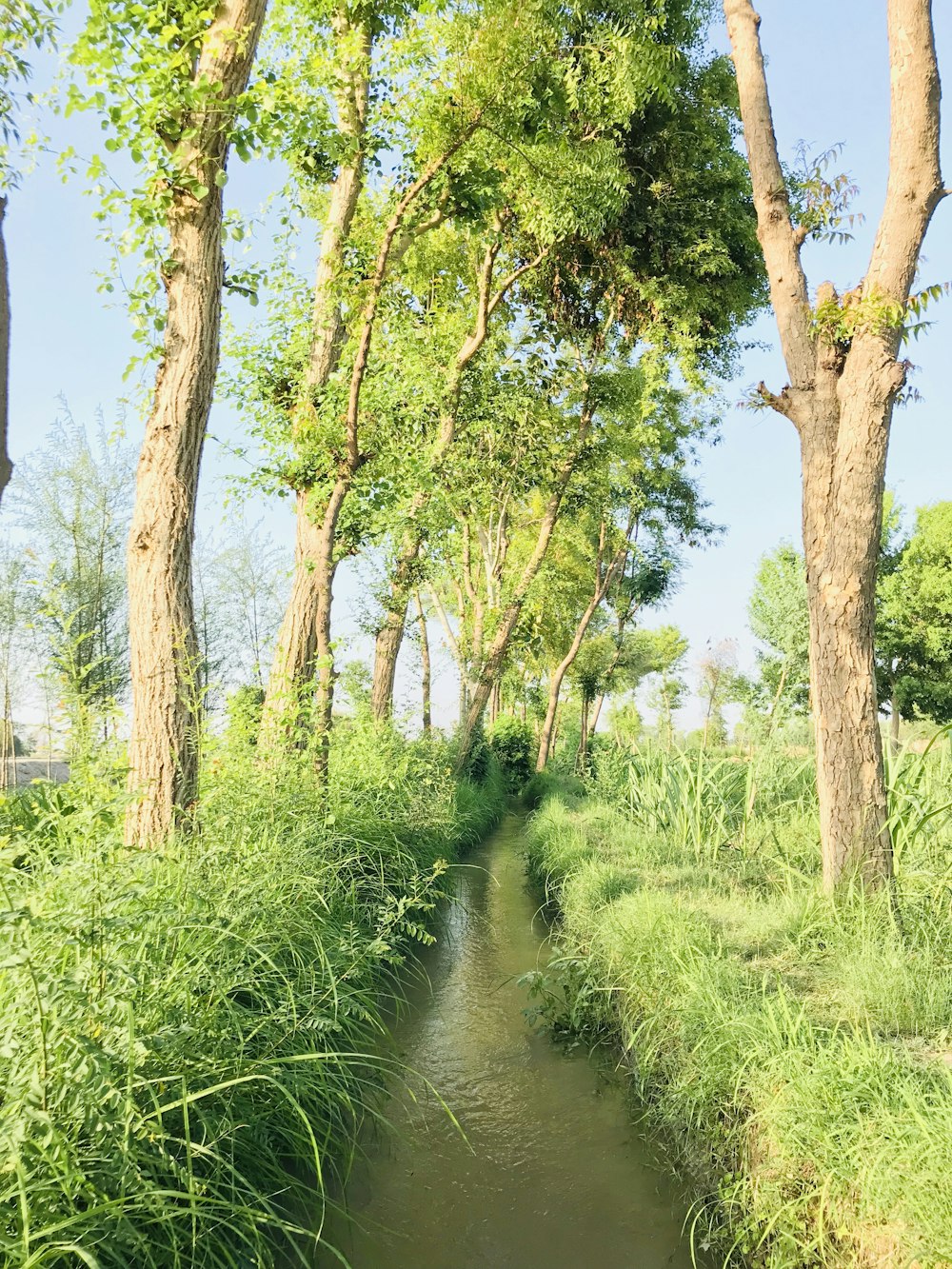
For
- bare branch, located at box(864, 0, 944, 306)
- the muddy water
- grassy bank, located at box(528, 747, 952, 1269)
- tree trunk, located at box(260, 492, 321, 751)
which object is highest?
bare branch, located at box(864, 0, 944, 306)

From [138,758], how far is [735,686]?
24.5m

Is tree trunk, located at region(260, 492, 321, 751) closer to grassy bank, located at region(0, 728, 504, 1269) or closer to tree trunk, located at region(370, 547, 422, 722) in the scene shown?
grassy bank, located at region(0, 728, 504, 1269)

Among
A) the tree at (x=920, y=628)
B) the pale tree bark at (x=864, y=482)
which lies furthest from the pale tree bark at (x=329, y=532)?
the tree at (x=920, y=628)

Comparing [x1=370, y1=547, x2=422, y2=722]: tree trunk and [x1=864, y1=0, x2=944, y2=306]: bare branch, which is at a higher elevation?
[x1=864, y1=0, x2=944, y2=306]: bare branch

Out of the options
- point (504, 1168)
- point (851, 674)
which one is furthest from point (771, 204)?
point (504, 1168)

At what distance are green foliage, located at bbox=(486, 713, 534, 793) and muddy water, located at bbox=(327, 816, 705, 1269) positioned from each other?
51.0 feet

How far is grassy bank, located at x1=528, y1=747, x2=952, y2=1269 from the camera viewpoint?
2793 millimetres

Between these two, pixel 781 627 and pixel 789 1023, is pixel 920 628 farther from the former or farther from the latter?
pixel 789 1023

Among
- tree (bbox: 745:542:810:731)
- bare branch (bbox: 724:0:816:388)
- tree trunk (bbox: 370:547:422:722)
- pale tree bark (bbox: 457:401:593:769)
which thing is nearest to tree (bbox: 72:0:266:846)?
bare branch (bbox: 724:0:816:388)

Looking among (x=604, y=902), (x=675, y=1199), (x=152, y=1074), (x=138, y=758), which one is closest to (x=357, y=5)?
(x=138, y=758)

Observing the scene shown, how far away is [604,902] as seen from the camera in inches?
252

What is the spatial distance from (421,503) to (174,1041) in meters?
7.99

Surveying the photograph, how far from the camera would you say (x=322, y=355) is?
8.20 metres

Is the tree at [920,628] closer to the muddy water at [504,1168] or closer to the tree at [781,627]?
the tree at [781,627]
